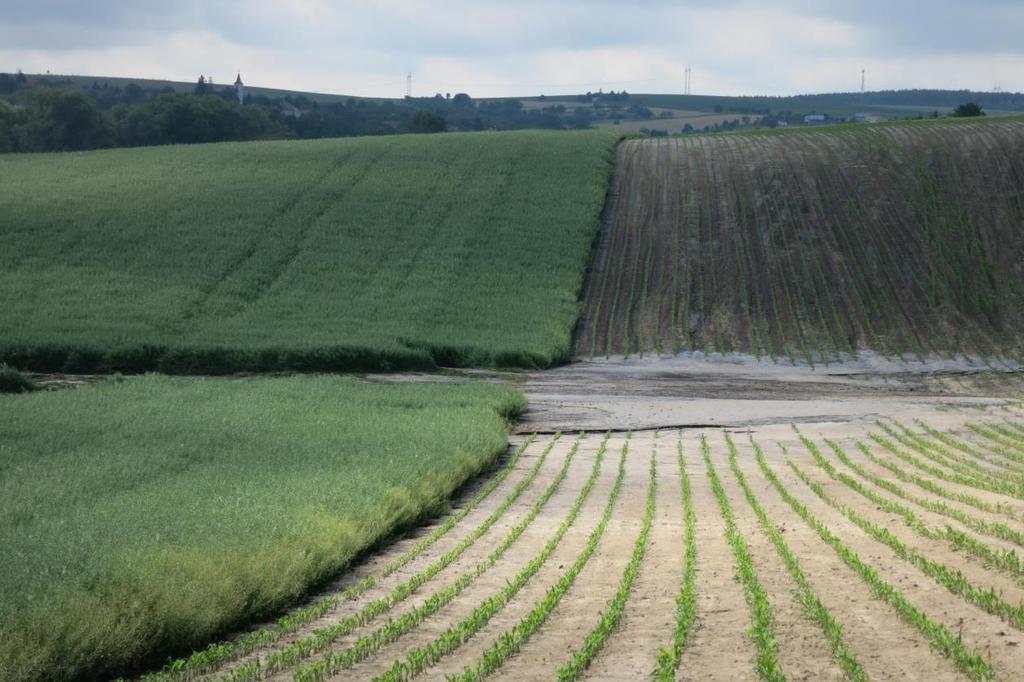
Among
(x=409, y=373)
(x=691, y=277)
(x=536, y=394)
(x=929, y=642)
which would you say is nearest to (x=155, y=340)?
(x=409, y=373)

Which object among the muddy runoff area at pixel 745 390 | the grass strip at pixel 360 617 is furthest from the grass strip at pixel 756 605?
the muddy runoff area at pixel 745 390

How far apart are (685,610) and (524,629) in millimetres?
1608

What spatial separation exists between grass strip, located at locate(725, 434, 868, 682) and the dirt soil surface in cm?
6

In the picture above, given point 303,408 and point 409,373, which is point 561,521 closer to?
point 303,408

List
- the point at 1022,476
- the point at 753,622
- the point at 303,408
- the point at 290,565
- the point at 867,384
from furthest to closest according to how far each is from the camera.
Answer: the point at 867,384 < the point at 303,408 < the point at 1022,476 < the point at 290,565 < the point at 753,622

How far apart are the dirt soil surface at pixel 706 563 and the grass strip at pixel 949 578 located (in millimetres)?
34

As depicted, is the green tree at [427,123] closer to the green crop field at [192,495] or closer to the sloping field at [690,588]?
the green crop field at [192,495]

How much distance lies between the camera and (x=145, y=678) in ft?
34.4

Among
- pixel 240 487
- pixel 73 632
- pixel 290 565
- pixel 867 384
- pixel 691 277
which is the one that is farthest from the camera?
pixel 691 277

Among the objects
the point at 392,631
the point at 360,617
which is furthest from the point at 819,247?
the point at 392,631

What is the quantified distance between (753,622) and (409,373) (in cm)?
2520

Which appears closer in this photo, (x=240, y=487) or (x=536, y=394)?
(x=240, y=487)

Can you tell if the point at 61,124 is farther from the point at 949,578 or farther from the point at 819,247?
the point at 949,578

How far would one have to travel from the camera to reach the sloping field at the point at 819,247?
41844 mm
